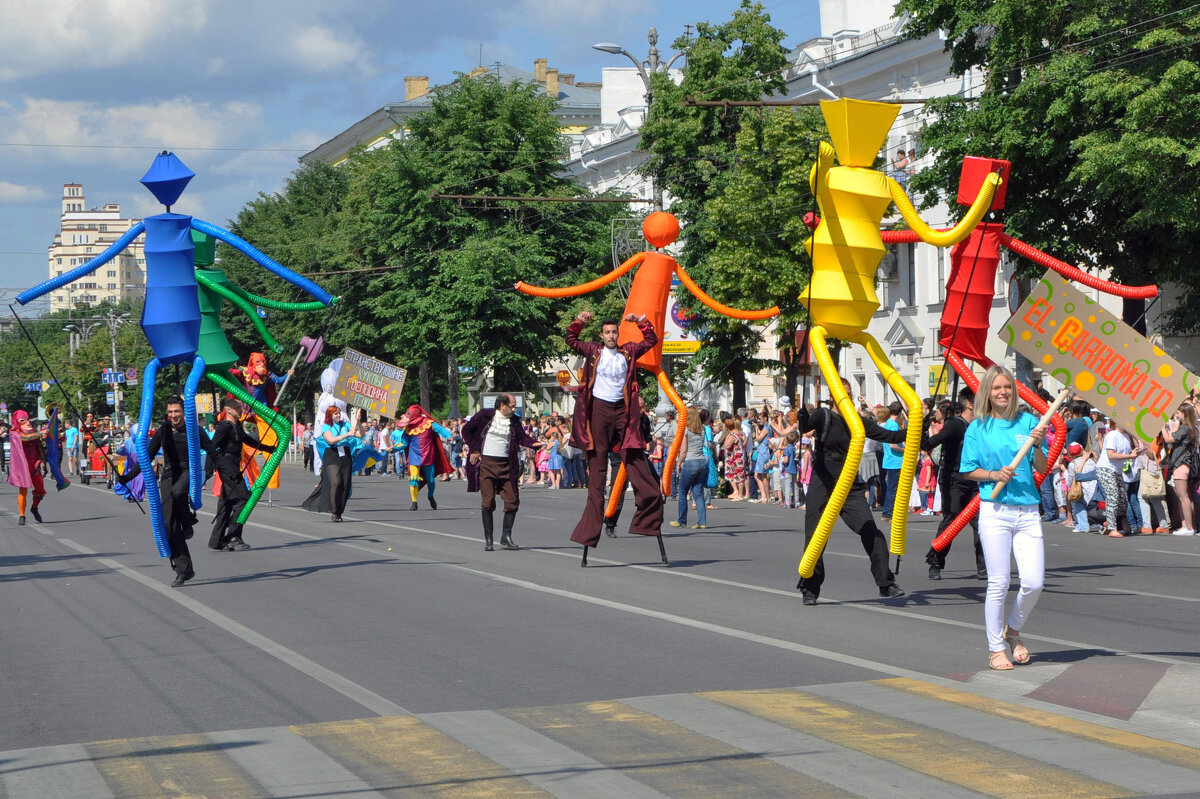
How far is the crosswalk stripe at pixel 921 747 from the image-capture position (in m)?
6.11

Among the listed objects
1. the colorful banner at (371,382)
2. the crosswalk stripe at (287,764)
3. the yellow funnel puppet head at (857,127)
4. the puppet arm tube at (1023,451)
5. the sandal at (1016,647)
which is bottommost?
the crosswalk stripe at (287,764)

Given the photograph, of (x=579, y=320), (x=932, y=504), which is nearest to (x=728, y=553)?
(x=579, y=320)

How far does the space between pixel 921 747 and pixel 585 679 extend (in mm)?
2361

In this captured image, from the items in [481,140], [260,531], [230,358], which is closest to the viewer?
[230,358]

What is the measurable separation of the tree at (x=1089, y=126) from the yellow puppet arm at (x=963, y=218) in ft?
41.7

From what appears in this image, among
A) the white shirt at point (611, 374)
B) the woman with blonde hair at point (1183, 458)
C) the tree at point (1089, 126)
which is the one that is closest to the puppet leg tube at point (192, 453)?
the white shirt at point (611, 374)

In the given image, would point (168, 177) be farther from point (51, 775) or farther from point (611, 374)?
point (51, 775)

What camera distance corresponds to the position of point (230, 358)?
1703 cm

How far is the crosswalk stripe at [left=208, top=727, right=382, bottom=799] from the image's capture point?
6258 mm

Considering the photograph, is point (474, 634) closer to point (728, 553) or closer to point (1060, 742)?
point (1060, 742)

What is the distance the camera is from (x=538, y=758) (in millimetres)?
6781

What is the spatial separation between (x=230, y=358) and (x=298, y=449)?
56.7 m

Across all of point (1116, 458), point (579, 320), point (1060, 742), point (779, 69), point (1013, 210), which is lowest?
point (1060, 742)

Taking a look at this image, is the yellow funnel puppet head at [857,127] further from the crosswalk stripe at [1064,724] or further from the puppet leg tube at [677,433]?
the puppet leg tube at [677,433]
